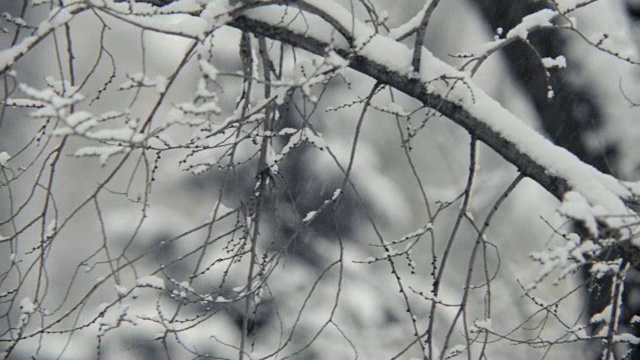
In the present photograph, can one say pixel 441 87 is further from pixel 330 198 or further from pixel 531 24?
pixel 330 198

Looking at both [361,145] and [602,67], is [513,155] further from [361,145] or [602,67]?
[361,145]

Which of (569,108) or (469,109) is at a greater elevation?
(569,108)

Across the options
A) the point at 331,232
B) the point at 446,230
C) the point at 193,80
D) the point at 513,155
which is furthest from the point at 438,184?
the point at 513,155

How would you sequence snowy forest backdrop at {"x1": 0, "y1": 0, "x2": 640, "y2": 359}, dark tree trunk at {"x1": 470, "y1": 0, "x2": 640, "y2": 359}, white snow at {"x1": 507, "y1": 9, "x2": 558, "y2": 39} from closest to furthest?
white snow at {"x1": 507, "y1": 9, "x2": 558, "y2": 39}
dark tree trunk at {"x1": 470, "y1": 0, "x2": 640, "y2": 359}
snowy forest backdrop at {"x1": 0, "y1": 0, "x2": 640, "y2": 359}

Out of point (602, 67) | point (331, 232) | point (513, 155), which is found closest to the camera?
point (513, 155)

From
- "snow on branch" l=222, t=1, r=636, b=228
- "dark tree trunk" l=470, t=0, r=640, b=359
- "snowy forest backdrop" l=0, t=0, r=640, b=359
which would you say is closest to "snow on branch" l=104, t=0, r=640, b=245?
"snow on branch" l=222, t=1, r=636, b=228

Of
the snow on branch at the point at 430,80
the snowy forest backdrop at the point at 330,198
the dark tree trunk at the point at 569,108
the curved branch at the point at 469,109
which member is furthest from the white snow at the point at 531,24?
the dark tree trunk at the point at 569,108

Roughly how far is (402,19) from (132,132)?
4758 mm

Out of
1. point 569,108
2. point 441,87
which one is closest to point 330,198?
point 569,108

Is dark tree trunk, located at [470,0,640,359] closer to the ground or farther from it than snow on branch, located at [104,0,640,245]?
farther from it

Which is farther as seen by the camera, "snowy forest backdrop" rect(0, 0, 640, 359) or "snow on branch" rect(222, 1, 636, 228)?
"snowy forest backdrop" rect(0, 0, 640, 359)

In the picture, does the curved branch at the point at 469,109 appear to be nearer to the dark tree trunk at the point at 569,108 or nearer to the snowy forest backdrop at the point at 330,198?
the snowy forest backdrop at the point at 330,198

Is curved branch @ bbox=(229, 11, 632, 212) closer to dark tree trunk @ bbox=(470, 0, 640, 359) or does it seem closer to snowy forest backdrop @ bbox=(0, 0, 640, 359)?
snowy forest backdrop @ bbox=(0, 0, 640, 359)

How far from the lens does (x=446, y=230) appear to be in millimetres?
6246
